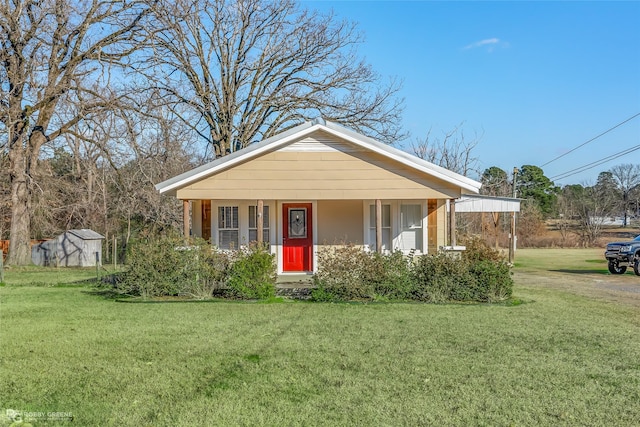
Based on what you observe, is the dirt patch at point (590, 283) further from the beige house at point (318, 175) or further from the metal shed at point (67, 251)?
the metal shed at point (67, 251)

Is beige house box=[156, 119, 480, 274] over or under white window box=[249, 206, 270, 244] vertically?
over

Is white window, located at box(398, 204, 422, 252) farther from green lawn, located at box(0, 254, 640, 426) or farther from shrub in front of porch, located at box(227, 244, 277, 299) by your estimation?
green lawn, located at box(0, 254, 640, 426)

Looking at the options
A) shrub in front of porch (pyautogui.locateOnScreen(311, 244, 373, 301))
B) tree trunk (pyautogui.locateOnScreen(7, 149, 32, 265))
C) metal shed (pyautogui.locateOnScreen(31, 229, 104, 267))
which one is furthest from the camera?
metal shed (pyautogui.locateOnScreen(31, 229, 104, 267))

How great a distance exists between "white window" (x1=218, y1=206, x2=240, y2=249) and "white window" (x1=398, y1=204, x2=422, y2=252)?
4582 millimetres

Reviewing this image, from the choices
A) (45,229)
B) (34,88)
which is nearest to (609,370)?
(34,88)

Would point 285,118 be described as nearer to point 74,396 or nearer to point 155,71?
point 155,71

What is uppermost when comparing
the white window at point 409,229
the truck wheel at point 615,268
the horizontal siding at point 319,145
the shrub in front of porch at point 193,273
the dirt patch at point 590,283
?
the horizontal siding at point 319,145

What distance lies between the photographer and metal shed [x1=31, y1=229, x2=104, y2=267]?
76.8 ft

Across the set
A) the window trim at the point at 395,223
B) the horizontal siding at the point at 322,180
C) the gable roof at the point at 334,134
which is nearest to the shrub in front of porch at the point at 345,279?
the horizontal siding at the point at 322,180

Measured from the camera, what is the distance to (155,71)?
23.8 meters

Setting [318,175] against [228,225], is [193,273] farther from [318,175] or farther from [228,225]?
[318,175]

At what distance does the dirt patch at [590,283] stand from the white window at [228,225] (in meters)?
8.57

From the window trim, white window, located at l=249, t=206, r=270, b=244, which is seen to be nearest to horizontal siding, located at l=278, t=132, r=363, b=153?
the window trim

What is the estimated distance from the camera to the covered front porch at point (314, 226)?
1573 cm
